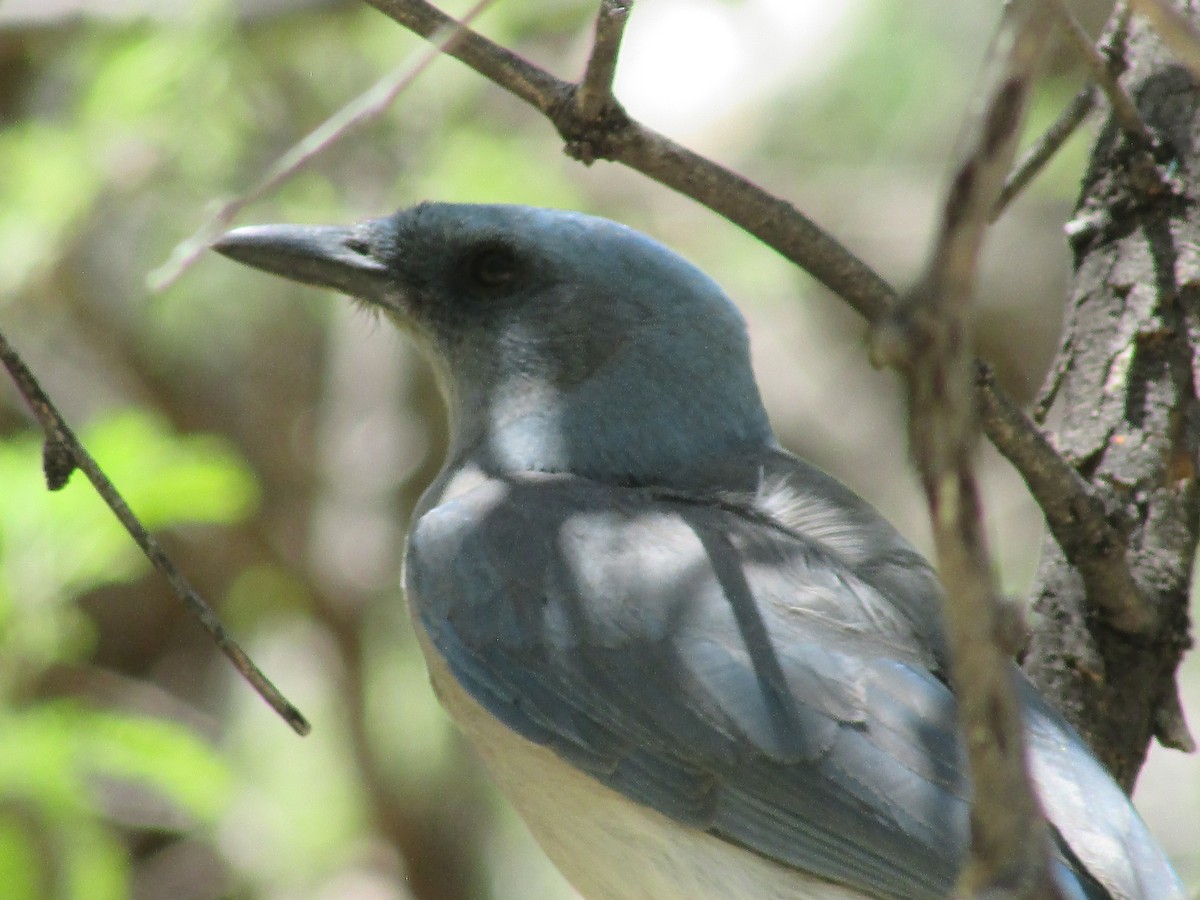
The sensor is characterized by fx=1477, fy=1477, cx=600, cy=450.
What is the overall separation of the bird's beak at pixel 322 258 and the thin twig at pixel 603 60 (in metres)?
1.50

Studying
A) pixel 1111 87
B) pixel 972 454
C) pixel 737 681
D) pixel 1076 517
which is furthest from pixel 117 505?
pixel 1111 87

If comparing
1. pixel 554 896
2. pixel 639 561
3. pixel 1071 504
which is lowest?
pixel 554 896

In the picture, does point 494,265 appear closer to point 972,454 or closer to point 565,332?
point 565,332

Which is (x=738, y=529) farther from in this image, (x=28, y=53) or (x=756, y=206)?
(x=28, y=53)

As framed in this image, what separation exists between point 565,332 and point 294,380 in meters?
4.38

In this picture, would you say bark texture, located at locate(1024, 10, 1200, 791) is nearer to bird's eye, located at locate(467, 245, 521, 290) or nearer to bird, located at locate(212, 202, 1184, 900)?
bird, located at locate(212, 202, 1184, 900)

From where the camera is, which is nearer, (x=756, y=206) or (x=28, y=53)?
(x=756, y=206)

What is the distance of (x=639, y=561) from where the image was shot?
322 cm

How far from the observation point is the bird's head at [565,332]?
3832mm

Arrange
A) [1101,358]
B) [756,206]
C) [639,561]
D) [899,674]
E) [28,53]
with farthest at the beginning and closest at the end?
[28,53], [1101,358], [639,561], [899,674], [756,206]

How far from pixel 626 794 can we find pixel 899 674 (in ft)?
2.01

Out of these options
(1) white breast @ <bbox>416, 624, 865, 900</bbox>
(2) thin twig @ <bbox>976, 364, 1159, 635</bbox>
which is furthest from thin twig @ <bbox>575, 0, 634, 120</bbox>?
(1) white breast @ <bbox>416, 624, 865, 900</bbox>

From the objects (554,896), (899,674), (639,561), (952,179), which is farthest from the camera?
(554,896)

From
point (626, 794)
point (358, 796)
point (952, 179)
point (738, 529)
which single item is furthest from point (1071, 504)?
point (358, 796)
